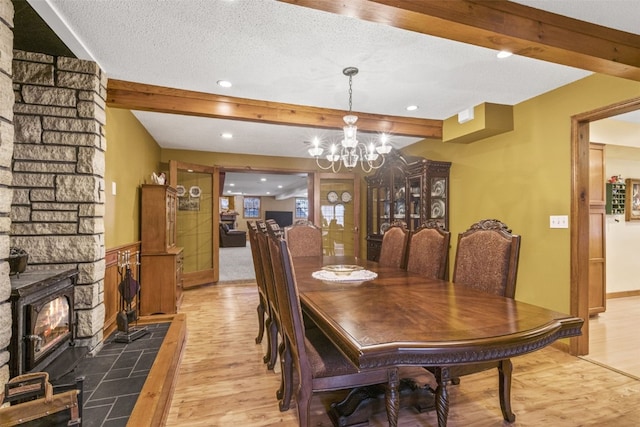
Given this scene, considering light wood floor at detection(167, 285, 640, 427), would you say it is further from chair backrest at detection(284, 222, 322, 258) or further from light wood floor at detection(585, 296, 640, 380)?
chair backrest at detection(284, 222, 322, 258)

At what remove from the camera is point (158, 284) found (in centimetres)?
367

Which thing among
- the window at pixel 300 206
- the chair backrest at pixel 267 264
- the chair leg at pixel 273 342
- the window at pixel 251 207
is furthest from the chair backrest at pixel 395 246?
the window at pixel 251 207

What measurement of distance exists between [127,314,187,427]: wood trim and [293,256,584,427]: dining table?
102cm

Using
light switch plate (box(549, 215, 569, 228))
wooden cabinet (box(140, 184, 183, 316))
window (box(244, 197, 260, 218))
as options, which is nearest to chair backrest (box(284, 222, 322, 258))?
wooden cabinet (box(140, 184, 183, 316))

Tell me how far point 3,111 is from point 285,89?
1.99 m

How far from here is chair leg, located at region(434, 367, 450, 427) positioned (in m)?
1.52

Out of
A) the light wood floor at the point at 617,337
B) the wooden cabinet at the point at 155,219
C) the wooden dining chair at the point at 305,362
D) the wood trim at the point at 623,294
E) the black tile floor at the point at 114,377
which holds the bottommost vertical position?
the light wood floor at the point at 617,337

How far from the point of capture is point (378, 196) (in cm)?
553

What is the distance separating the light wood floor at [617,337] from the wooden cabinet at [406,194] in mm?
1908

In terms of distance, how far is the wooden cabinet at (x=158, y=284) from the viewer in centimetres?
361

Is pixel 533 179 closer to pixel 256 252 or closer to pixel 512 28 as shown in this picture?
pixel 512 28

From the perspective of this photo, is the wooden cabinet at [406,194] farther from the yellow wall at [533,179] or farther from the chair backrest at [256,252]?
the chair backrest at [256,252]

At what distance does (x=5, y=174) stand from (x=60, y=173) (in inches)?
32.3

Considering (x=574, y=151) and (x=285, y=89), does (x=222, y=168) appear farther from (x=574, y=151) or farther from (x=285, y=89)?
(x=574, y=151)
